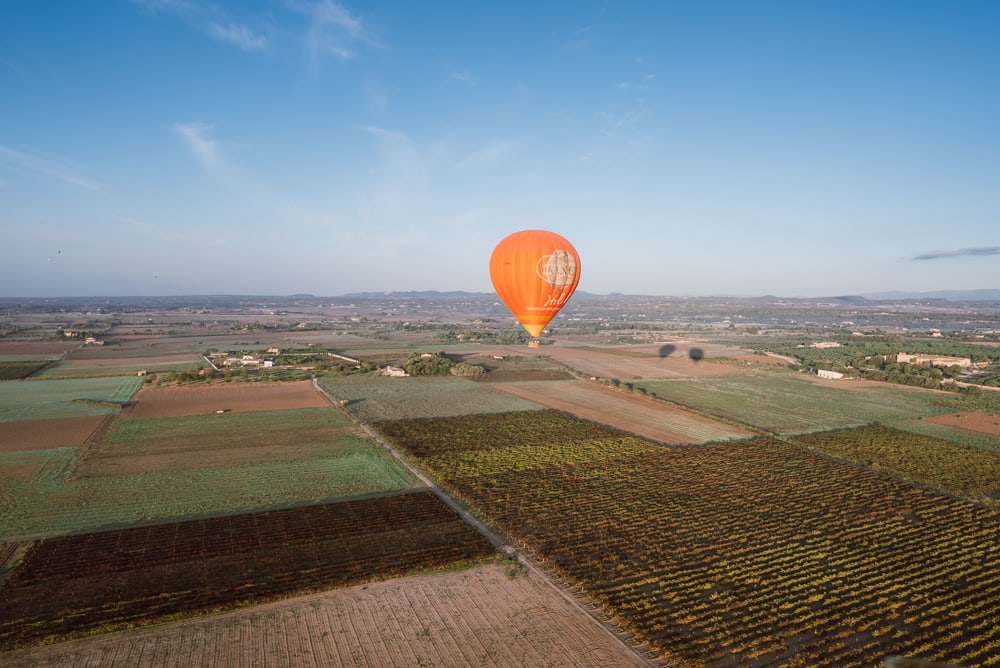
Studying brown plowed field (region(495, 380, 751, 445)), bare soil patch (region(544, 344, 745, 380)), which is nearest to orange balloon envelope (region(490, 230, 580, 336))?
brown plowed field (region(495, 380, 751, 445))

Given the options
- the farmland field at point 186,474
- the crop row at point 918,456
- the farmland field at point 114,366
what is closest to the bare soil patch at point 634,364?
the crop row at point 918,456

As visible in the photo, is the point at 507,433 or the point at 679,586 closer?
the point at 679,586

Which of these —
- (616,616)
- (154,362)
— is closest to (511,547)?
(616,616)

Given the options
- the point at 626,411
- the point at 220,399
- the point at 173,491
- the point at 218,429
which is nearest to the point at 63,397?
the point at 220,399

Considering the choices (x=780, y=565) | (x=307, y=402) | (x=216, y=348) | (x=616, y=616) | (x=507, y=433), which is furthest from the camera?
(x=216, y=348)

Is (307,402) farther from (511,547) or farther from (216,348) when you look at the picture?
(216,348)

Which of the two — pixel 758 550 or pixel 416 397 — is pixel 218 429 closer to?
pixel 416 397
